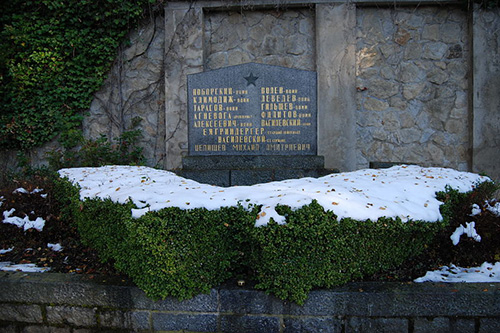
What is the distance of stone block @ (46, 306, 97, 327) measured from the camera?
2.24m

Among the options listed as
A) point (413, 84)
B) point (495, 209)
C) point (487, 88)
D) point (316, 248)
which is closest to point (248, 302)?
point (316, 248)

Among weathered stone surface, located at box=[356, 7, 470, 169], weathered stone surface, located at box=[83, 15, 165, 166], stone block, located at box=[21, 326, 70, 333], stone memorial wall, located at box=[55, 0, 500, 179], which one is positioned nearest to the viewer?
stone block, located at box=[21, 326, 70, 333]

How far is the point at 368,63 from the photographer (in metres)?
6.23

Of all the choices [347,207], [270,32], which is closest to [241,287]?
[347,207]

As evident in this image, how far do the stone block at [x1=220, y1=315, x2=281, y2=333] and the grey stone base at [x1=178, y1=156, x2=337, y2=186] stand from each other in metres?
2.10

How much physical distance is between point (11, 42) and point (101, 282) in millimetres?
6132

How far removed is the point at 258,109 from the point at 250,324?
2736 millimetres

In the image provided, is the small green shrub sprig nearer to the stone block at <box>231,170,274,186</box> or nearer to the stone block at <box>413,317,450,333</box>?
the stone block at <box>413,317,450,333</box>

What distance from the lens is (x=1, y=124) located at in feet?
20.9

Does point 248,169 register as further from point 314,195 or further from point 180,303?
point 180,303

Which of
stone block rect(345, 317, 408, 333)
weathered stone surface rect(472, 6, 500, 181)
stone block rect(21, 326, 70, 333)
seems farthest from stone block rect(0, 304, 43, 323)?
weathered stone surface rect(472, 6, 500, 181)

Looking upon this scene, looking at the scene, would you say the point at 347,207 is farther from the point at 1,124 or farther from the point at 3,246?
the point at 1,124

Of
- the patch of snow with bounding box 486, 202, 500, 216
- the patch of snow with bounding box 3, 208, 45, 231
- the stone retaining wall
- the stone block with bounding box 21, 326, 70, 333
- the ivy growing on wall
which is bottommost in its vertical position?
the stone block with bounding box 21, 326, 70, 333

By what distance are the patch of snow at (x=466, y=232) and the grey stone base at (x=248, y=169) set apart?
171cm
